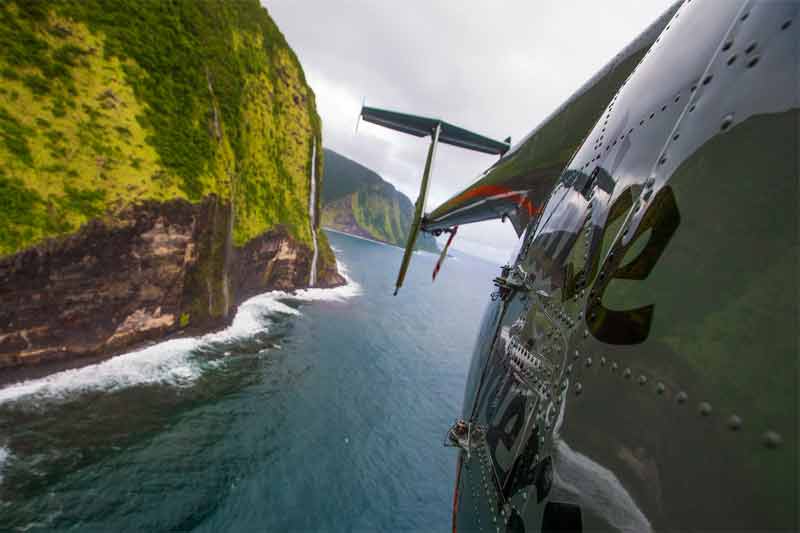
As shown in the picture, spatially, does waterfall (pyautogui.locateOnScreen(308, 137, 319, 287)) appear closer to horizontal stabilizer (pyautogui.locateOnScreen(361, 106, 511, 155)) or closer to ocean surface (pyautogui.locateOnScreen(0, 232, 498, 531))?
ocean surface (pyautogui.locateOnScreen(0, 232, 498, 531))

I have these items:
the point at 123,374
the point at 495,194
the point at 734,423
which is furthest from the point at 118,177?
the point at 734,423

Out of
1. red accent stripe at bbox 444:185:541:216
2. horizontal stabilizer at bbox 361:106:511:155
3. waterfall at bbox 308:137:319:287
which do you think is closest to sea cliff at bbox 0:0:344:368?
waterfall at bbox 308:137:319:287

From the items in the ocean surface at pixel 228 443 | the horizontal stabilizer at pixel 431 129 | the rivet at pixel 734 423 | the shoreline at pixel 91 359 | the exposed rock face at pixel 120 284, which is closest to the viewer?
the rivet at pixel 734 423

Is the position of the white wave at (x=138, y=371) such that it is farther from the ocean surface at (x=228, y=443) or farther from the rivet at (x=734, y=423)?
the rivet at (x=734, y=423)

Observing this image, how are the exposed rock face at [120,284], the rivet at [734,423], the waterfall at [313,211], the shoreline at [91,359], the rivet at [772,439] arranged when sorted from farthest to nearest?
the waterfall at [313,211]
the exposed rock face at [120,284]
the shoreline at [91,359]
the rivet at [734,423]
the rivet at [772,439]

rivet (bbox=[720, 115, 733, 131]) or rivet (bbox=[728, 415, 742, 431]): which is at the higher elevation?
rivet (bbox=[720, 115, 733, 131])

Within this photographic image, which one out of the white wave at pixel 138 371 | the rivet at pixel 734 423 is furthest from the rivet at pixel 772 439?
the white wave at pixel 138 371

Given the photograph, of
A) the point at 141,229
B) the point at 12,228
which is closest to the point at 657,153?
the point at 12,228
